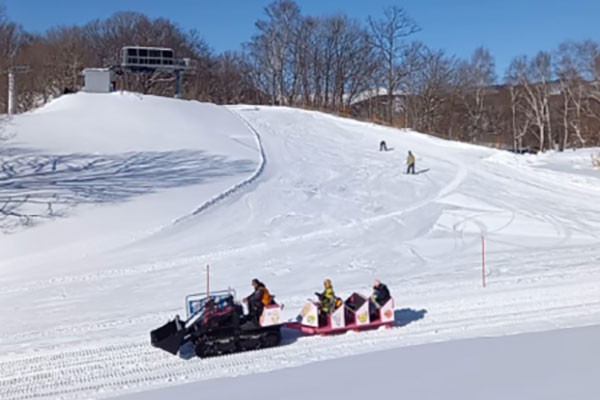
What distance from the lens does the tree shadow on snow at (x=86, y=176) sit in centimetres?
2362

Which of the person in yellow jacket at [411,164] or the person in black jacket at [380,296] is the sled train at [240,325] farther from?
the person in yellow jacket at [411,164]

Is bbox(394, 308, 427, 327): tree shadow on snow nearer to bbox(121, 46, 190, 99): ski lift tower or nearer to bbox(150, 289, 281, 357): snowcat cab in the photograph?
bbox(150, 289, 281, 357): snowcat cab

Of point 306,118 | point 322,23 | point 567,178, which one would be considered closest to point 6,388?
point 567,178

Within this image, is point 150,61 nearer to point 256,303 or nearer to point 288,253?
point 288,253

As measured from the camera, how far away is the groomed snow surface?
10148 millimetres

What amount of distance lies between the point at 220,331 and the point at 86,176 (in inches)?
743

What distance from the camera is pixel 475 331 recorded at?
12.3m

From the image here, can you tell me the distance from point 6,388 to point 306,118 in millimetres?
44359

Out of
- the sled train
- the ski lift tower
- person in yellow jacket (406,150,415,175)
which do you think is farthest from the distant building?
the sled train

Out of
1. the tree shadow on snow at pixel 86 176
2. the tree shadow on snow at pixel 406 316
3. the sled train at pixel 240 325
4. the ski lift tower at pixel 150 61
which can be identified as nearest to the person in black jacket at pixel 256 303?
the sled train at pixel 240 325

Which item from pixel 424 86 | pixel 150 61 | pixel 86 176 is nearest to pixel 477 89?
pixel 424 86

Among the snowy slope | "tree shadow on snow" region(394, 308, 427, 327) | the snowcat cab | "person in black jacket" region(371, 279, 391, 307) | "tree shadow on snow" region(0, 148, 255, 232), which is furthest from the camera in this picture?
"tree shadow on snow" region(0, 148, 255, 232)

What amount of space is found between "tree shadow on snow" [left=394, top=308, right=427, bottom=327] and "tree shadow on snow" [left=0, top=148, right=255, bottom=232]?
13.6 metres

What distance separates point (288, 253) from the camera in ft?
67.1
